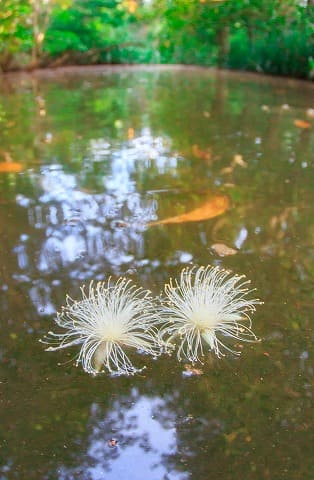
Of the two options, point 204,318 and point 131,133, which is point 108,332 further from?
point 131,133

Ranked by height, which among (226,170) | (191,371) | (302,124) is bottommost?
(191,371)

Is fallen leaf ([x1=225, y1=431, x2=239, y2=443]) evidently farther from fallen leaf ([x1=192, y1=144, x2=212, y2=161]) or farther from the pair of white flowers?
fallen leaf ([x1=192, y1=144, x2=212, y2=161])

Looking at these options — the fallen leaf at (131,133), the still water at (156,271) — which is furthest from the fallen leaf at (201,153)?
the fallen leaf at (131,133)

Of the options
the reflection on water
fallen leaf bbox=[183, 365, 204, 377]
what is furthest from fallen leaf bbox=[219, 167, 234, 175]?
the reflection on water

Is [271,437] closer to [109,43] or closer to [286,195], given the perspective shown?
[286,195]

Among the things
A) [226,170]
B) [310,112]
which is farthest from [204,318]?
[310,112]
